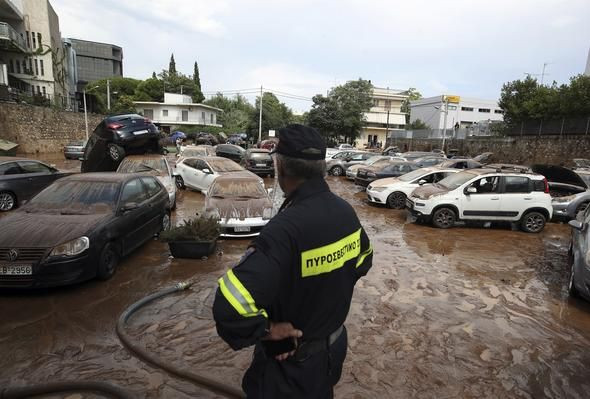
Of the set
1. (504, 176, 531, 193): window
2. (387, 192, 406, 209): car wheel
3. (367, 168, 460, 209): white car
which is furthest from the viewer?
(387, 192, 406, 209): car wheel

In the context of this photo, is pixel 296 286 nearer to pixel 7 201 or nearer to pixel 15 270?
pixel 15 270

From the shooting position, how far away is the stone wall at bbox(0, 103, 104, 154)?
24516 millimetres

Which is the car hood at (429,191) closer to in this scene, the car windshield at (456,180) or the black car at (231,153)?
the car windshield at (456,180)

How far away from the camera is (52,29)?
3541 centimetres

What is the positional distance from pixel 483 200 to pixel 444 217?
1.09m

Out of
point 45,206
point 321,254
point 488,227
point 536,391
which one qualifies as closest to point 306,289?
point 321,254

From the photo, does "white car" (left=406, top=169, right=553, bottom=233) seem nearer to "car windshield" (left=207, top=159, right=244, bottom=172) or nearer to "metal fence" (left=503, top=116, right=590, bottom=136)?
"car windshield" (left=207, top=159, right=244, bottom=172)

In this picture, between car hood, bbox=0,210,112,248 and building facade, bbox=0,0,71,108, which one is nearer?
car hood, bbox=0,210,112,248

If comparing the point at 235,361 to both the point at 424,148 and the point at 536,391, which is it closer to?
the point at 536,391

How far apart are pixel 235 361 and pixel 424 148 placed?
131 feet

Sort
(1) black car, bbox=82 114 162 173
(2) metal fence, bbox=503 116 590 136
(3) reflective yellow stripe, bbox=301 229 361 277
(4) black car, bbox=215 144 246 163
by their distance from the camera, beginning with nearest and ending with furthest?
(3) reflective yellow stripe, bbox=301 229 361 277
(1) black car, bbox=82 114 162 173
(2) metal fence, bbox=503 116 590 136
(4) black car, bbox=215 144 246 163

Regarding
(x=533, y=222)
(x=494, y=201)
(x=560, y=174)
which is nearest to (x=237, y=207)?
(x=494, y=201)

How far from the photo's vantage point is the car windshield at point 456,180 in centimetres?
1000

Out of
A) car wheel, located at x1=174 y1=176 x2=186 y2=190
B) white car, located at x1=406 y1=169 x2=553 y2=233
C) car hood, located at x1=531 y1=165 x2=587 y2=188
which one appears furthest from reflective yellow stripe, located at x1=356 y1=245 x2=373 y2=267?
car wheel, located at x1=174 y1=176 x2=186 y2=190
